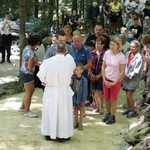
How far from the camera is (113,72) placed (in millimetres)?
6691

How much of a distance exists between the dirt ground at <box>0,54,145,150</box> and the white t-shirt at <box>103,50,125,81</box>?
950mm

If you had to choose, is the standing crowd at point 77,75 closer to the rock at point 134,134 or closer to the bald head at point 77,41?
the bald head at point 77,41

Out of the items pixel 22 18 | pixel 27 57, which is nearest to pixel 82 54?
pixel 27 57

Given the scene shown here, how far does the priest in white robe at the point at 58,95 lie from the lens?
5621mm

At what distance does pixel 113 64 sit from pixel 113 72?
0.49 ft

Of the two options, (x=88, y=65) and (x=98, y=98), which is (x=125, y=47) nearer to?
(x=98, y=98)

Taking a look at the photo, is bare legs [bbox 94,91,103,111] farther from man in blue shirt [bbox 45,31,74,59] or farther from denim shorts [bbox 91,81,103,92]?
man in blue shirt [bbox 45,31,74,59]

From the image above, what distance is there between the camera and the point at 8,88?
10398mm

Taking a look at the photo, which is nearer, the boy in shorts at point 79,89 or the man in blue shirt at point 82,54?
the boy in shorts at point 79,89

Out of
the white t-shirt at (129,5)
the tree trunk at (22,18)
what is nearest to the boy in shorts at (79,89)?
the tree trunk at (22,18)

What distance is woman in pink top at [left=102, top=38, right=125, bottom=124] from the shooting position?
21.7 ft

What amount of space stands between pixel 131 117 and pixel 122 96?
75.2 inches

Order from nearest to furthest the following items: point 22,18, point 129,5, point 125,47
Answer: point 125,47
point 22,18
point 129,5

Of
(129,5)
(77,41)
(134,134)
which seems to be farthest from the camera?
(129,5)
